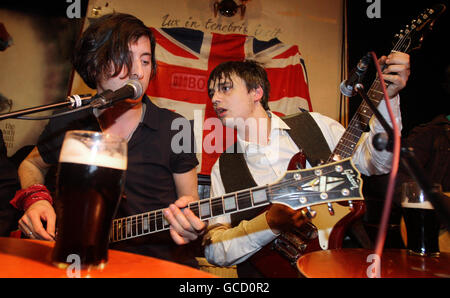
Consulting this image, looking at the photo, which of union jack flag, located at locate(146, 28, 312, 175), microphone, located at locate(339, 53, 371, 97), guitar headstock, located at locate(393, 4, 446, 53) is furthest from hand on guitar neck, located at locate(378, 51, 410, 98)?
union jack flag, located at locate(146, 28, 312, 175)

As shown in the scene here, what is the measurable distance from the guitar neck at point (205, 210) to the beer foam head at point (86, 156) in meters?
0.53

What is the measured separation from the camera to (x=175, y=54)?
3428 mm

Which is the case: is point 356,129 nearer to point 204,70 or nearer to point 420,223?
point 420,223

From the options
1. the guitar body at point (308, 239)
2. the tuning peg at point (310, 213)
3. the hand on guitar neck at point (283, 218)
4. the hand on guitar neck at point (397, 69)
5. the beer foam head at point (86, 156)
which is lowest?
the guitar body at point (308, 239)

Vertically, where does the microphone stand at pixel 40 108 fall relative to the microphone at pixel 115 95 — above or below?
below

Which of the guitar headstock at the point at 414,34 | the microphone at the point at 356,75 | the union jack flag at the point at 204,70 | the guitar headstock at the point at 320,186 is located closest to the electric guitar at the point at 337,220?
the guitar headstock at the point at 414,34

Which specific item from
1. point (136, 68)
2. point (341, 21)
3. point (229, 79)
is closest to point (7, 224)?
point (136, 68)

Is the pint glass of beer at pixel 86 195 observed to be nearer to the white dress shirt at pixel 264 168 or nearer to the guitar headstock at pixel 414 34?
the white dress shirt at pixel 264 168

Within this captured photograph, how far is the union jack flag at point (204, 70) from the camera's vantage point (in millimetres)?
3348

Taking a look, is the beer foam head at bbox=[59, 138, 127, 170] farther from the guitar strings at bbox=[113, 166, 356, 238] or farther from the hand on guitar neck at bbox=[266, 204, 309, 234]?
the hand on guitar neck at bbox=[266, 204, 309, 234]

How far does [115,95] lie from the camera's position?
1.09 meters

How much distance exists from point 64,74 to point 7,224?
6.43 feet

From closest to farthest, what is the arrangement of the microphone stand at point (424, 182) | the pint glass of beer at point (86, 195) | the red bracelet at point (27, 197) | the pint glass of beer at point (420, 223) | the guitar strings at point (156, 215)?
1. the microphone stand at point (424, 182)
2. the pint glass of beer at point (86, 195)
3. the guitar strings at point (156, 215)
4. the pint glass of beer at point (420, 223)
5. the red bracelet at point (27, 197)
